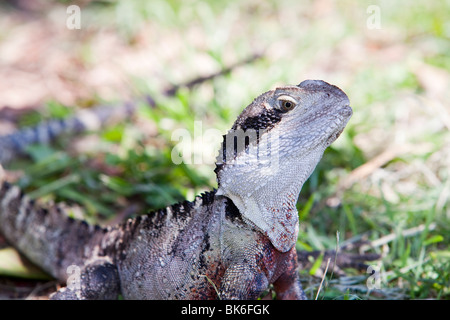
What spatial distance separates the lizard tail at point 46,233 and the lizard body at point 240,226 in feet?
0.80

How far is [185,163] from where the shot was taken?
15.0ft

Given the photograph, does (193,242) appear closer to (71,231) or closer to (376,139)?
(71,231)

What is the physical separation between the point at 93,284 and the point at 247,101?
2936mm

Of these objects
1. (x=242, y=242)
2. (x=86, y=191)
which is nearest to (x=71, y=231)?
(x=86, y=191)

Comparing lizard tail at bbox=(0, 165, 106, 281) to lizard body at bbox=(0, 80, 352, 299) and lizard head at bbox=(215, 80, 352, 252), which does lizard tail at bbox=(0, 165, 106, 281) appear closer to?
lizard body at bbox=(0, 80, 352, 299)

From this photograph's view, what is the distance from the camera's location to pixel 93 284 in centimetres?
308

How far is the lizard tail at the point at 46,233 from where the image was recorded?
350 cm

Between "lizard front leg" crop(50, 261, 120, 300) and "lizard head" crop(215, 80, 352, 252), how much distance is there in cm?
99

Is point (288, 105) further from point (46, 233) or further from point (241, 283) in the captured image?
point (46, 233)

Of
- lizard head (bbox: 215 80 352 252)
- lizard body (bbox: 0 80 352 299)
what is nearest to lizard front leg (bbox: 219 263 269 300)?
lizard body (bbox: 0 80 352 299)

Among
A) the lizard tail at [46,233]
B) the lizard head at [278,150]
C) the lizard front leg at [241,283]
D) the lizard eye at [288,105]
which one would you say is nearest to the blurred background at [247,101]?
the lizard tail at [46,233]

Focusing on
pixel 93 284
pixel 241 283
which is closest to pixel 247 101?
pixel 93 284

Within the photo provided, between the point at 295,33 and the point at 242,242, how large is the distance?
17.4ft

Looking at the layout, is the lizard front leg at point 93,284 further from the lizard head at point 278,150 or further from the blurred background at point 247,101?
the lizard head at point 278,150
